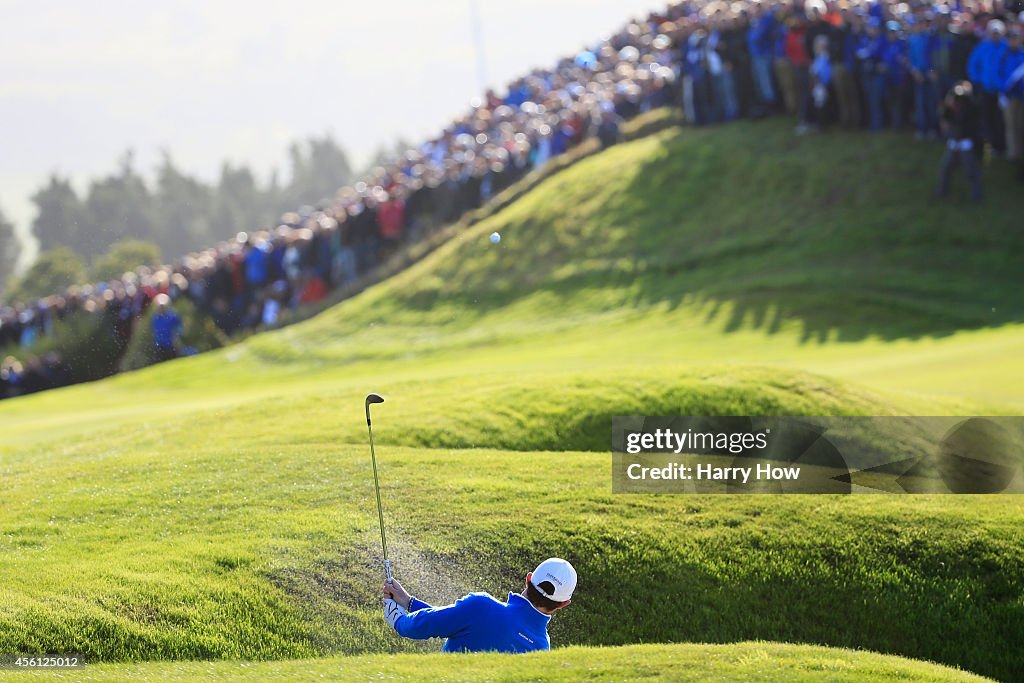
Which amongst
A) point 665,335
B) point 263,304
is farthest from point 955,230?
point 263,304

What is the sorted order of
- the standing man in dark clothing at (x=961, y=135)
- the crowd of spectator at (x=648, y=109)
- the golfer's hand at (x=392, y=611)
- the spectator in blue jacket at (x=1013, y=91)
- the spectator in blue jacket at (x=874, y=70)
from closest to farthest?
the golfer's hand at (x=392, y=611) → the spectator in blue jacket at (x=1013, y=91) → the standing man in dark clothing at (x=961, y=135) → the crowd of spectator at (x=648, y=109) → the spectator in blue jacket at (x=874, y=70)

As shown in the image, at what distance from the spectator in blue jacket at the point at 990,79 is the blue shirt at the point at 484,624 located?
20472 mm

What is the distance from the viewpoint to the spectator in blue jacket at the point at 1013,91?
25.4 m

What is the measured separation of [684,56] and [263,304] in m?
13.4

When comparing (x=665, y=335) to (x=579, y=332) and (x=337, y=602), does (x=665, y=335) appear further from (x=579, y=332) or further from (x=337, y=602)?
(x=337, y=602)

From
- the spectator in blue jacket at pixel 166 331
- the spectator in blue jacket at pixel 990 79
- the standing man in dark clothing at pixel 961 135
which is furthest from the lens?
the spectator in blue jacket at pixel 166 331

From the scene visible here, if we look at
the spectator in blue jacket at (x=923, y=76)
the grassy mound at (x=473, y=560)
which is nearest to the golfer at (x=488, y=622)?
the grassy mound at (x=473, y=560)

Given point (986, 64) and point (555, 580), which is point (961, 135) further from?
point (555, 580)

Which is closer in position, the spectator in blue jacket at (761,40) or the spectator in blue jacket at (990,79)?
the spectator in blue jacket at (990,79)

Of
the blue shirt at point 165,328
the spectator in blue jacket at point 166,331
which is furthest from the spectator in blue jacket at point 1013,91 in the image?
the blue shirt at point 165,328

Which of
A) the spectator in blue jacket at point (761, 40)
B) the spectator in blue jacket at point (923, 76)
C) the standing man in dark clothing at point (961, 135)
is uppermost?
the spectator in blue jacket at point (761, 40)

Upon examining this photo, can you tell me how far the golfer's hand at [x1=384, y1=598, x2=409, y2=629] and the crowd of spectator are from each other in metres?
20.7

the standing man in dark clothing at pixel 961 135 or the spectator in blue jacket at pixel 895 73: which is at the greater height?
the spectator in blue jacket at pixel 895 73

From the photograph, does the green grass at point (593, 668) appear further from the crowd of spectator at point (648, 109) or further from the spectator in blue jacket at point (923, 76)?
the spectator in blue jacket at point (923, 76)
